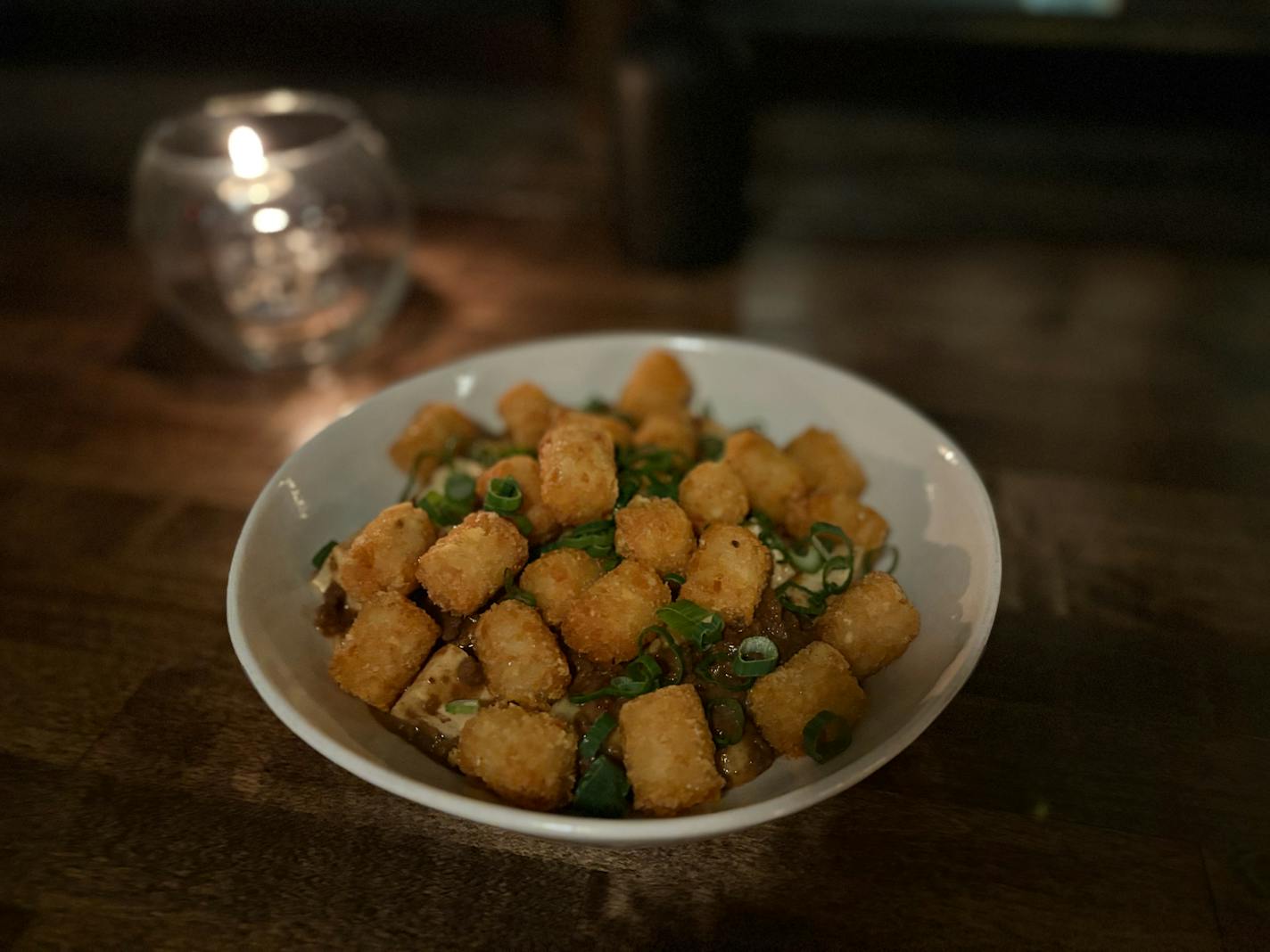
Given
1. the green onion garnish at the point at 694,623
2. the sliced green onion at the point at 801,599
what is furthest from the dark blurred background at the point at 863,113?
the green onion garnish at the point at 694,623

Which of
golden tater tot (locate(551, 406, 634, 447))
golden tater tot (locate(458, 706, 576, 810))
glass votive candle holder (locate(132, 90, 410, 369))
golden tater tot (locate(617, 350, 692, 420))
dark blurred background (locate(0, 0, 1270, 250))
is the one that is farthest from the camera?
dark blurred background (locate(0, 0, 1270, 250))

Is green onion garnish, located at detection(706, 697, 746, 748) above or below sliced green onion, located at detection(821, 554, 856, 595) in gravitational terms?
below

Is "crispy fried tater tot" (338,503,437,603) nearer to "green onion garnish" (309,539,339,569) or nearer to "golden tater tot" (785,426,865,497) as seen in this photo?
"green onion garnish" (309,539,339,569)

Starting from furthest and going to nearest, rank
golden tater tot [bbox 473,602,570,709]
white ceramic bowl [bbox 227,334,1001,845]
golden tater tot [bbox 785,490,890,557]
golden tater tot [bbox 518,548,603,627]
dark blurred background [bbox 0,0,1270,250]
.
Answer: dark blurred background [bbox 0,0,1270,250] → golden tater tot [bbox 785,490,890,557] → golden tater tot [bbox 518,548,603,627] → golden tater tot [bbox 473,602,570,709] → white ceramic bowl [bbox 227,334,1001,845]

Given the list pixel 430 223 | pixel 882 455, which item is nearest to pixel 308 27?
pixel 430 223

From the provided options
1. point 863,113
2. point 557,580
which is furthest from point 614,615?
point 863,113

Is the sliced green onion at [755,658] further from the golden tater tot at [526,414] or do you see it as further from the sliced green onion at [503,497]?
the golden tater tot at [526,414]

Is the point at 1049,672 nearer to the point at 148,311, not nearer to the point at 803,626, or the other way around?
the point at 803,626

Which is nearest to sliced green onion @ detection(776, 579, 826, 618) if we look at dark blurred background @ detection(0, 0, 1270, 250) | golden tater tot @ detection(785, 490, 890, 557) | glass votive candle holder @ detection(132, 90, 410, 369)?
golden tater tot @ detection(785, 490, 890, 557)
